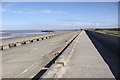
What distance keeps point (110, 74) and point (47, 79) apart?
8.58 feet

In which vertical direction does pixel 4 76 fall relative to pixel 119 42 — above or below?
below

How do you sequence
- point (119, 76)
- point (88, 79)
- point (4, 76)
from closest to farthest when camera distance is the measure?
point (88, 79) < point (119, 76) < point (4, 76)

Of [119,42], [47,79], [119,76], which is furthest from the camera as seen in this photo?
[119,42]

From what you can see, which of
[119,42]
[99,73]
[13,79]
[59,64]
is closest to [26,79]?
[13,79]

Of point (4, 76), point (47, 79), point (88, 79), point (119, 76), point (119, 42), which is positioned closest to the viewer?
point (47, 79)

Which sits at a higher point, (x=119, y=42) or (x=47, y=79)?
(x=119, y=42)

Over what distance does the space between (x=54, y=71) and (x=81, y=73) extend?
3.56 feet

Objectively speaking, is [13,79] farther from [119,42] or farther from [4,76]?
[119,42]

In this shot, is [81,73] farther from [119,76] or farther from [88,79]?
[119,76]

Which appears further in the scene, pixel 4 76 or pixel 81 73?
pixel 4 76

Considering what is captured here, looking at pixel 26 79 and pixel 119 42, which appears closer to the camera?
pixel 26 79

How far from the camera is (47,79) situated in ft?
18.9

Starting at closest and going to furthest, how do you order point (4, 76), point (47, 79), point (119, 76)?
point (47, 79) → point (119, 76) → point (4, 76)

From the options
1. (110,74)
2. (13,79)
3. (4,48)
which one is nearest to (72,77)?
(110,74)
